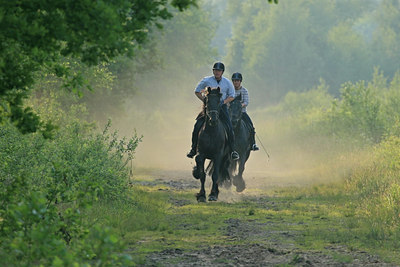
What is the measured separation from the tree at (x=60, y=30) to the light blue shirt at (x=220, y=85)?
28.4ft

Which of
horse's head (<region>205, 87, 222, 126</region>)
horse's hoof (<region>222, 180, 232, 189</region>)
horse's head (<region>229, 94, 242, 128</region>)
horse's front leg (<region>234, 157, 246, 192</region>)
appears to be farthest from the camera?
horse's front leg (<region>234, 157, 246, 192</region>)

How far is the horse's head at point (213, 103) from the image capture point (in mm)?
13812

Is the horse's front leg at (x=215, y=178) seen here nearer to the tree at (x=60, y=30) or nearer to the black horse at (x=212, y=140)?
the black horse at (x=212, y=140)

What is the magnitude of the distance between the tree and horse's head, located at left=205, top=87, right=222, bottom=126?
7.61 m

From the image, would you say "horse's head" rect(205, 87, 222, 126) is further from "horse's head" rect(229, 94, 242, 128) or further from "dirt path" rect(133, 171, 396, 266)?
"dirt path" rect(133, 171, 396, 266)

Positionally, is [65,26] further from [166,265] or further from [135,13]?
[166,265]

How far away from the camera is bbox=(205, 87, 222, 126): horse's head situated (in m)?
13.8

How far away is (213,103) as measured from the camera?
13852 mm

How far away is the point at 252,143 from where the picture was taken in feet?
57.8

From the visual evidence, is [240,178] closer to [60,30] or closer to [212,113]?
[212,113]

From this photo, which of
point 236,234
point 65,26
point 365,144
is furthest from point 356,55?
point 65,26

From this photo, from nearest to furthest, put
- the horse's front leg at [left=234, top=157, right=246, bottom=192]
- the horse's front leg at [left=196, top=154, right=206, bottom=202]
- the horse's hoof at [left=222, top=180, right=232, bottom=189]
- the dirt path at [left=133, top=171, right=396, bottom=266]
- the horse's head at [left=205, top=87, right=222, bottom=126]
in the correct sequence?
1. the dirt path at [left=133, top=171, right=396, bottom=266]
2. the horse's head at [left=205, top=87, right=222, bottom=126]
3. the horse's front leg at [left=196, top=154, right=206, bottom=202]
4. the horse's hoof at [left=222, top=180, right=232, bottom=189]
5. the horse's front leg at [left=234, top=157, right=246, bottom=192]

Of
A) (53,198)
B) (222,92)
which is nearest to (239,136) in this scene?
(222,92)

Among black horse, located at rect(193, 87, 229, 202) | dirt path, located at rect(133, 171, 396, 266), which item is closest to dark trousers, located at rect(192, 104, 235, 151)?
black horse, located at rect(193, 87, 229, 202)
